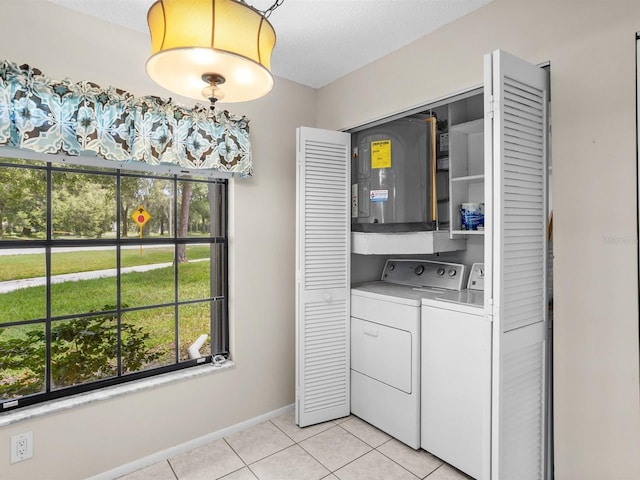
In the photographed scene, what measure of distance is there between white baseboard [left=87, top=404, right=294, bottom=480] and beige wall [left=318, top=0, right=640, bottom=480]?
1.84 metres

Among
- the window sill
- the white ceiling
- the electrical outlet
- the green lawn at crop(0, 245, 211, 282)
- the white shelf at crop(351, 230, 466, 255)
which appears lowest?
the electrical outlet

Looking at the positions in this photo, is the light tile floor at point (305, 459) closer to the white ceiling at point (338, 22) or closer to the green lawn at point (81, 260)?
the green lawn at point (81, 260)

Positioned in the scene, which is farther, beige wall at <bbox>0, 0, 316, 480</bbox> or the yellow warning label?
the yellow warning label

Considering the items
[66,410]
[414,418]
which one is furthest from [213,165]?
[414,418]

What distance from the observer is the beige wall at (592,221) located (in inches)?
60.3

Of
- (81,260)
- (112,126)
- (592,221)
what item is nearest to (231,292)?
(81,260)

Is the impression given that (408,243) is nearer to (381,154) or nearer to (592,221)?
(381,154)

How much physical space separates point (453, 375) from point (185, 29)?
2.07m

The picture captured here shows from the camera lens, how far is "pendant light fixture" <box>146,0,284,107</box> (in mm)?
982

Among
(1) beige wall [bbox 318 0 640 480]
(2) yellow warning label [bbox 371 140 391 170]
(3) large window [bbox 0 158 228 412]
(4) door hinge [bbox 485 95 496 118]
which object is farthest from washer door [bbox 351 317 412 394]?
(4) door hinge [bbox 485 95 496 118]

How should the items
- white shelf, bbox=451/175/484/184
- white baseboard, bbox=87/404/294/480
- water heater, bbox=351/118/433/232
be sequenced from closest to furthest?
1. white baseboard, bbox=87/404/294/480
2. white shelf, bbox=451/175/484/184
3. water heater, bbox=351/118/433/232

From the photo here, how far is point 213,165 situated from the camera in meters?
2.31

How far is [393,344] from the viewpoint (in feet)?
7.95

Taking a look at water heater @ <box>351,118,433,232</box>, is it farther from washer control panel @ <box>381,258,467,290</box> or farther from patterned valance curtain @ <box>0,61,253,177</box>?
patterned valance curtain @ <box>0,61,253,177</box>
